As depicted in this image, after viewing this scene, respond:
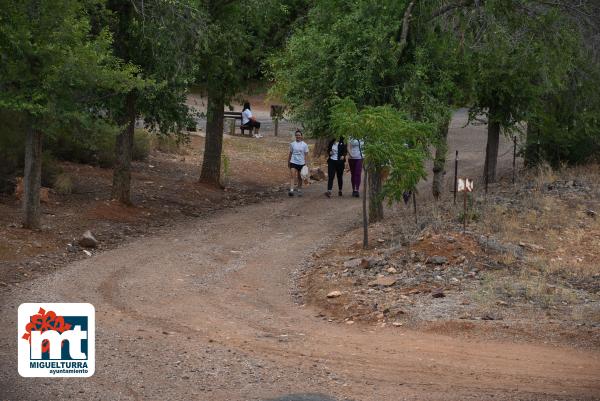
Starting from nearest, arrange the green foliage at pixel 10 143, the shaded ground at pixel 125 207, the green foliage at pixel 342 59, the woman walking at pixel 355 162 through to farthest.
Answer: the shaded ground at pixel 125 207, the green foliage at pixel 342 59, the green foliage at pixel 10 143, the woman walking at pixel 355 162

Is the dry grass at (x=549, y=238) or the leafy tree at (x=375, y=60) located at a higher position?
the leafy tree at (x=375, y=60)

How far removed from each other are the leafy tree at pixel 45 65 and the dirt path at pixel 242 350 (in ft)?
7.94

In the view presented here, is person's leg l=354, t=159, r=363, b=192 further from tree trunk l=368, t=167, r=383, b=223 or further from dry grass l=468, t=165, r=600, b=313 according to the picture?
dry grass l=468, t=165, r=600, b=313

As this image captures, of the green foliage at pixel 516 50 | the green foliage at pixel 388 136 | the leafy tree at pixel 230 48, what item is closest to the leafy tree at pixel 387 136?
the green foliage at pixel 388 136

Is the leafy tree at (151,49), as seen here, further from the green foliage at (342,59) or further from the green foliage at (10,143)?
the green foliage at (10,143)

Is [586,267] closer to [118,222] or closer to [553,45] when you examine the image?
[553,45]

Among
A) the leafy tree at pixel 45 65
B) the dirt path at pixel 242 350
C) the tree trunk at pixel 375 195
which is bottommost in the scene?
the dirt path at pixel 242 350

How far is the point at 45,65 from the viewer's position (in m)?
16.2

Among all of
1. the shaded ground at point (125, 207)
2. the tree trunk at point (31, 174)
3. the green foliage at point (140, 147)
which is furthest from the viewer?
the green foliage at point (140, 147)

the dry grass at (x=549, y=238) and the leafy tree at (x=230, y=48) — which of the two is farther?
the leafy tree at (x=230, y=48)

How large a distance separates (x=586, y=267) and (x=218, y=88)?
419 inches

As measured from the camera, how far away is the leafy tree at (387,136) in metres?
16.3

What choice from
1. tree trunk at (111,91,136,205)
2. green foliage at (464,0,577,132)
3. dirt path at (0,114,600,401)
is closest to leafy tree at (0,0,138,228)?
dirt path at (0,114,600,401)

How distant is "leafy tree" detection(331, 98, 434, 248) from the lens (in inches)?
641
